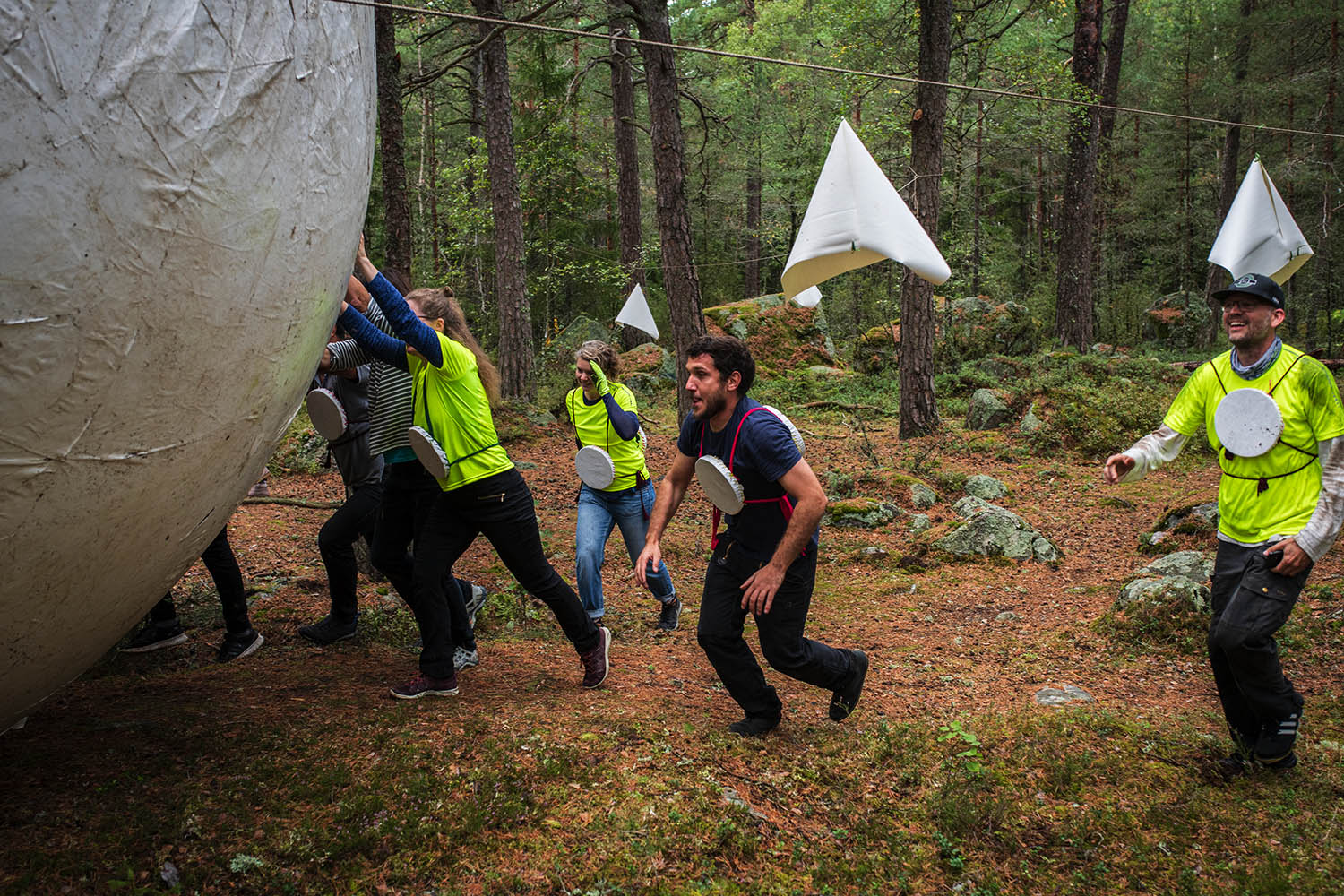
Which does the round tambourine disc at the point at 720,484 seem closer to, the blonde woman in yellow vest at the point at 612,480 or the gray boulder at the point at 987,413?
the blonde woman in yellow vest at the point at 612,480

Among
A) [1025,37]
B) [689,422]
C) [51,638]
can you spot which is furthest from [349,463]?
[1025,37]

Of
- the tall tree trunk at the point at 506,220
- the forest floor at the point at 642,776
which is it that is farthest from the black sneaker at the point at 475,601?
the tall tree trunk at the point at 506,220

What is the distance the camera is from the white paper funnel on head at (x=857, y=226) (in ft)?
19.4

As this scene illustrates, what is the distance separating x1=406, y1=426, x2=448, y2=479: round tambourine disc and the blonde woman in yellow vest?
6.34 feet

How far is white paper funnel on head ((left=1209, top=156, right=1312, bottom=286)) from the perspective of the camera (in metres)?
7.38

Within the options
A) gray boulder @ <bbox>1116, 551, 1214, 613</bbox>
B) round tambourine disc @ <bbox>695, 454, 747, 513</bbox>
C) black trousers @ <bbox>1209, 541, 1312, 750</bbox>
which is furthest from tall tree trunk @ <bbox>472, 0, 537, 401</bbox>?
black trousers @ <bbox>1209, 541, 1312, 750</bbox>

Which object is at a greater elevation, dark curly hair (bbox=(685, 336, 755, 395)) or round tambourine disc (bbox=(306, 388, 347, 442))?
dark curly hair (bbox=(685, 336, 755, 395))

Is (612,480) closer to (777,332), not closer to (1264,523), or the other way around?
(1264,523)

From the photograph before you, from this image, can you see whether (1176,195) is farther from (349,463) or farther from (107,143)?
(107,143)

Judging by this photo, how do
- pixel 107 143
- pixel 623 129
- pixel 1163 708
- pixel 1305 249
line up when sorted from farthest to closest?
pixel 623 129 → pixel 1305 249 → pixel 1163 708 → pixel 107 143

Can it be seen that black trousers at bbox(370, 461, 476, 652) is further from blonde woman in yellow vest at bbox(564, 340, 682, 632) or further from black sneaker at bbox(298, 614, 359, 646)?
blonde woman in yellow vest at bbox(564, 340, 682, 632)

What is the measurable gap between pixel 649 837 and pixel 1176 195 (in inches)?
1268

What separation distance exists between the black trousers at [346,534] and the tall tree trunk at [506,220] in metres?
7.82

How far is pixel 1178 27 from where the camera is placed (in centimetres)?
3103
